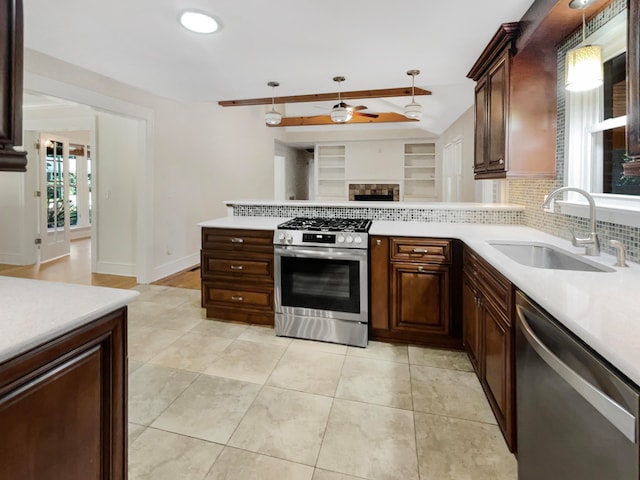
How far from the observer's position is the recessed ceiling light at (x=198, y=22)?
2035 millimetres

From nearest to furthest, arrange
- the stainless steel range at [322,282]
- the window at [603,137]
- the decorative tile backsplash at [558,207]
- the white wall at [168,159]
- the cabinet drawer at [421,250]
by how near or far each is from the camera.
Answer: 1. the decorative tile backsplash at [558,207]
2. the window at [603,137]
3. the cabinet drawer at [421,250]
4. the stainless steel range at [322,282]
5. the white wall at [168,159]

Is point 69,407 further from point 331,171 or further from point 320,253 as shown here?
point 331,171

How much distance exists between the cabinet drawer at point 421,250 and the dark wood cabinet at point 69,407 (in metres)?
1.92

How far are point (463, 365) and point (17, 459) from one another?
2353 mm

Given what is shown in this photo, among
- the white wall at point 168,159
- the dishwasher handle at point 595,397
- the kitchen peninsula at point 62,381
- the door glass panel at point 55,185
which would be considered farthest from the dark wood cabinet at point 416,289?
the door glass panel at point 55,185

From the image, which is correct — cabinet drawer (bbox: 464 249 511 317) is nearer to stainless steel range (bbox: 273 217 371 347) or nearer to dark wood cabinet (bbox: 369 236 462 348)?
dark wood cabinet (bbox: 369 236 462 348)

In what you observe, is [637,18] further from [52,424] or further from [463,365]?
[463,365]

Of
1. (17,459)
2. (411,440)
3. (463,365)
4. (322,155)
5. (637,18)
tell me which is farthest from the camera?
(322,155)

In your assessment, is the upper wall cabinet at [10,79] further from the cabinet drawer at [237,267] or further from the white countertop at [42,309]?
the cabinet drawer at [237,267]

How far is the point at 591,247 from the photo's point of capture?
1.73 m

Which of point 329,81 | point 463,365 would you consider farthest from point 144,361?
point 329,81

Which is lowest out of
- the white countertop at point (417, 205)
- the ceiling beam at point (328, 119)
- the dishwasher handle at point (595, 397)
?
the dishwasher handle at point (595, 397)

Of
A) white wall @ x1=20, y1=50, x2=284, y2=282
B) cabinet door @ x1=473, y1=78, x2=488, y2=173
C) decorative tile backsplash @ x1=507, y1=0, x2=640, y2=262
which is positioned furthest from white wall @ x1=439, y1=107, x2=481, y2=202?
white wall @ x1=20, y1=50, x2=284, y2=282

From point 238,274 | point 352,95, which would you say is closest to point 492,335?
→ point 238,274
